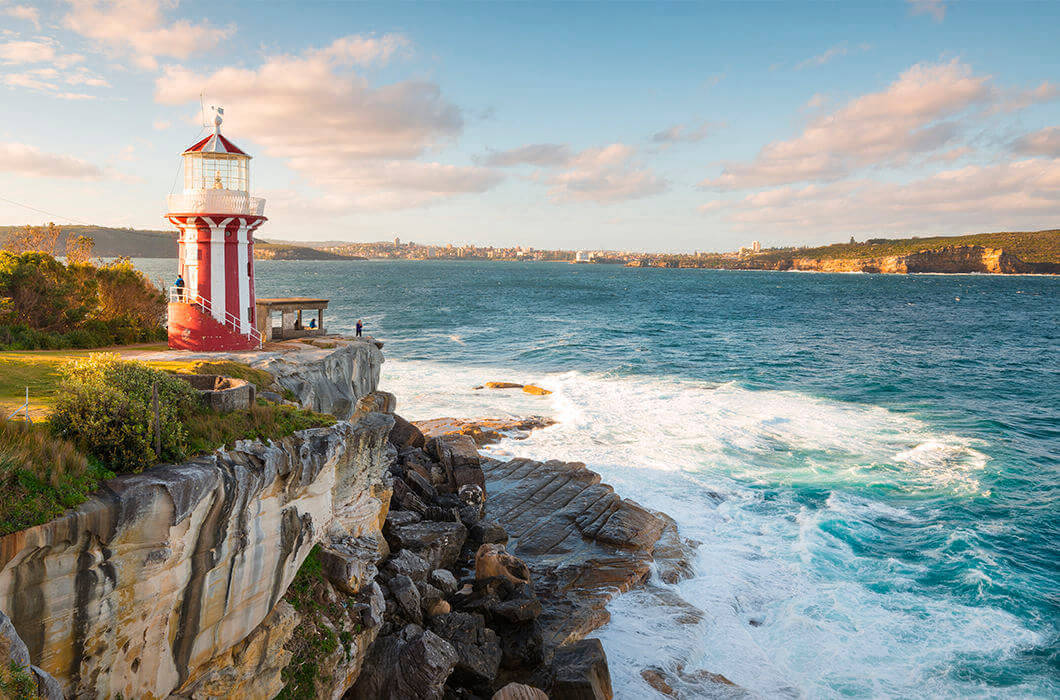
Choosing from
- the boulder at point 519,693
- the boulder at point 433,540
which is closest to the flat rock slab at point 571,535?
the boulder at point 433,540

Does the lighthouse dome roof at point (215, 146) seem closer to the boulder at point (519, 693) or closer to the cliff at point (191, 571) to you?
the cliff at point (191, 571)

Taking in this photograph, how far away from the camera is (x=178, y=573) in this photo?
8.56 meters

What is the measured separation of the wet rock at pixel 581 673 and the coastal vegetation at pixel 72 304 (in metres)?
16.5

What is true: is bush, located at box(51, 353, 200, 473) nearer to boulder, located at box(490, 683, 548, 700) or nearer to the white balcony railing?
boulder, located at box(490, 683, 548, 700)

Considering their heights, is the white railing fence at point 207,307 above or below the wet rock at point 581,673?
above

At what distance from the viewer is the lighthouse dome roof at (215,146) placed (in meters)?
18.4

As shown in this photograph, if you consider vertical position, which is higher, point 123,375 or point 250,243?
point 250,243

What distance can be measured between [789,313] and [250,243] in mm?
81530

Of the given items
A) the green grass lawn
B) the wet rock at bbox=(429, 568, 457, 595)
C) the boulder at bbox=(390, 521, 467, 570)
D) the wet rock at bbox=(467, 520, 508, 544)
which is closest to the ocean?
the wet rock at bbox=(429, 568, 457, 595)

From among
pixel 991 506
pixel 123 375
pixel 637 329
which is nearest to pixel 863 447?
pixel 991 506

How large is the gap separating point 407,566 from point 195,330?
10.4 m

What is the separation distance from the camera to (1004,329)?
6919cm

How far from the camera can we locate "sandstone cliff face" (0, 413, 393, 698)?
715cm

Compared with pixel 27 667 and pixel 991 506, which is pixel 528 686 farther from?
pixel 991 506
